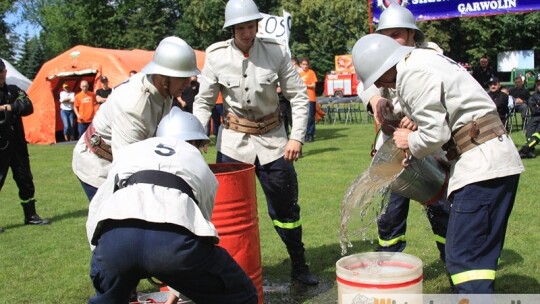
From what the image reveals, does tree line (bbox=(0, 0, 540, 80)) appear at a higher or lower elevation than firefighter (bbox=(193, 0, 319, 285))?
higher

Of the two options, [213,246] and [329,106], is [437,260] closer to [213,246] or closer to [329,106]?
[213,246]

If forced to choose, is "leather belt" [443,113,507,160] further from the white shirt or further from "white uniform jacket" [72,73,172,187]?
the white shirt

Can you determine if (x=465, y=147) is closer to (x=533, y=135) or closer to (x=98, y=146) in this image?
(x=98, y=146)

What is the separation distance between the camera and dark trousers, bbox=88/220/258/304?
2.93 m

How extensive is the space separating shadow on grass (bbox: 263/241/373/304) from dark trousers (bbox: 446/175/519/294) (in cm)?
175

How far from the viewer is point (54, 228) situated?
27.3 ft

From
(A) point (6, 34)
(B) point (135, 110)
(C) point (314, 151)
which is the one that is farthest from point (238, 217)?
(A) point (6, 34)

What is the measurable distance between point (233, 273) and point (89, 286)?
3030 mm

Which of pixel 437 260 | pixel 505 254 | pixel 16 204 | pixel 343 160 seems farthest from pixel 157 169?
pixel 343 160

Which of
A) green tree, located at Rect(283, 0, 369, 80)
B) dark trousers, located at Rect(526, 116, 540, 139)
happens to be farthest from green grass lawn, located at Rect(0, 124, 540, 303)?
green tree, located at Rect(283, 0, 369, 80)

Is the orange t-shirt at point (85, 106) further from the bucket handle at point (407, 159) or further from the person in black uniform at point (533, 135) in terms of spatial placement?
the bucket handle at point (407, 159)

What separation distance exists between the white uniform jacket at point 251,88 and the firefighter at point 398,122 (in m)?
0.75

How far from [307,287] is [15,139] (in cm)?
466

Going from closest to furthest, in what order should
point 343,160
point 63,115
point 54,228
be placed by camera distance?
point 54,228, point 343,160, point 63,115
